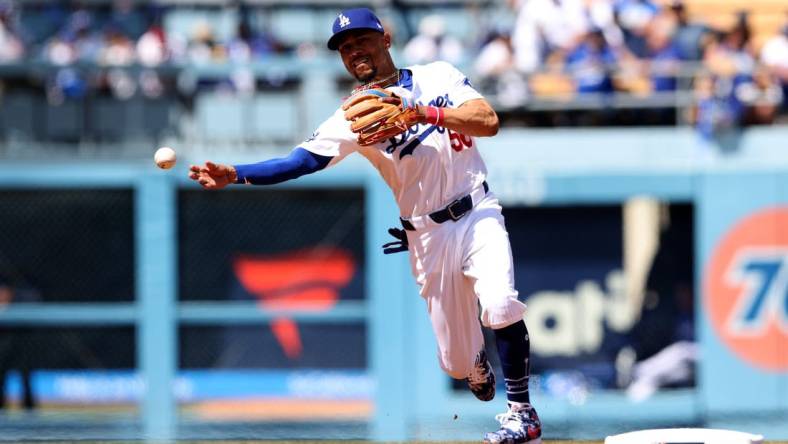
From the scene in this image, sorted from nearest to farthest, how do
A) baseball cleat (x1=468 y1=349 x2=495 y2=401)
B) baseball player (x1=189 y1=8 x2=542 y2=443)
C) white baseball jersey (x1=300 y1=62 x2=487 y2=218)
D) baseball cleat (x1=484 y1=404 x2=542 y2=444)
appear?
baseball player (x1=189 y1=8 x2=542 y2=443)
baseball cleat (x1=484 y1=404 x2=542 y2=444)
white baseball jersey (x1=300 y1=62 x2=487 y2=218)
baseball cleat (x1=468 y1=349 x2=495 y2=401)

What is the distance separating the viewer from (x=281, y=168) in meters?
6.18

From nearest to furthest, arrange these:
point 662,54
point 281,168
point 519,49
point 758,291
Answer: point 281,168
point 662,54
point 758,291
point 519,49

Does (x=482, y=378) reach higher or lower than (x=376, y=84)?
lower

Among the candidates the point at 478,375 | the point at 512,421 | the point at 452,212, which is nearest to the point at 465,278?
the point at 452,212

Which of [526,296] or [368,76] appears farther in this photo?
[526,296]

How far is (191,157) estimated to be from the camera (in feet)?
41.1

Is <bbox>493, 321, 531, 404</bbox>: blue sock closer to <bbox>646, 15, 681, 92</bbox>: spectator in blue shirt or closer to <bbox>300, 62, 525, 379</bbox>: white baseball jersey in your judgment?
<bbox>300, 62, 525, 379</bbox>: white baseball jersey

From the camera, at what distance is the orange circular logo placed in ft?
40.9

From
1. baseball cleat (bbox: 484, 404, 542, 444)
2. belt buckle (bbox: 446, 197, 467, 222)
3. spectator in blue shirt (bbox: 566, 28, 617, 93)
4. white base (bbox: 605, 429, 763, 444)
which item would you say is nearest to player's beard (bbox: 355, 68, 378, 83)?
belt buckle (bbox: 446, 197, 467, 222)

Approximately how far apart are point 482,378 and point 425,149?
1.32 meters

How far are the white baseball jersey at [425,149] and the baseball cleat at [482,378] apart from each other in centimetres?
87

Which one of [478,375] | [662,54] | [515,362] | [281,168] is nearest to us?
[281,168]

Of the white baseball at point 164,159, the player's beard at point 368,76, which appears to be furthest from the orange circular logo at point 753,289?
the white baseball at point 164,159

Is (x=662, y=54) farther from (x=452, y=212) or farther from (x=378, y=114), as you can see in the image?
(x=378, y=114)
